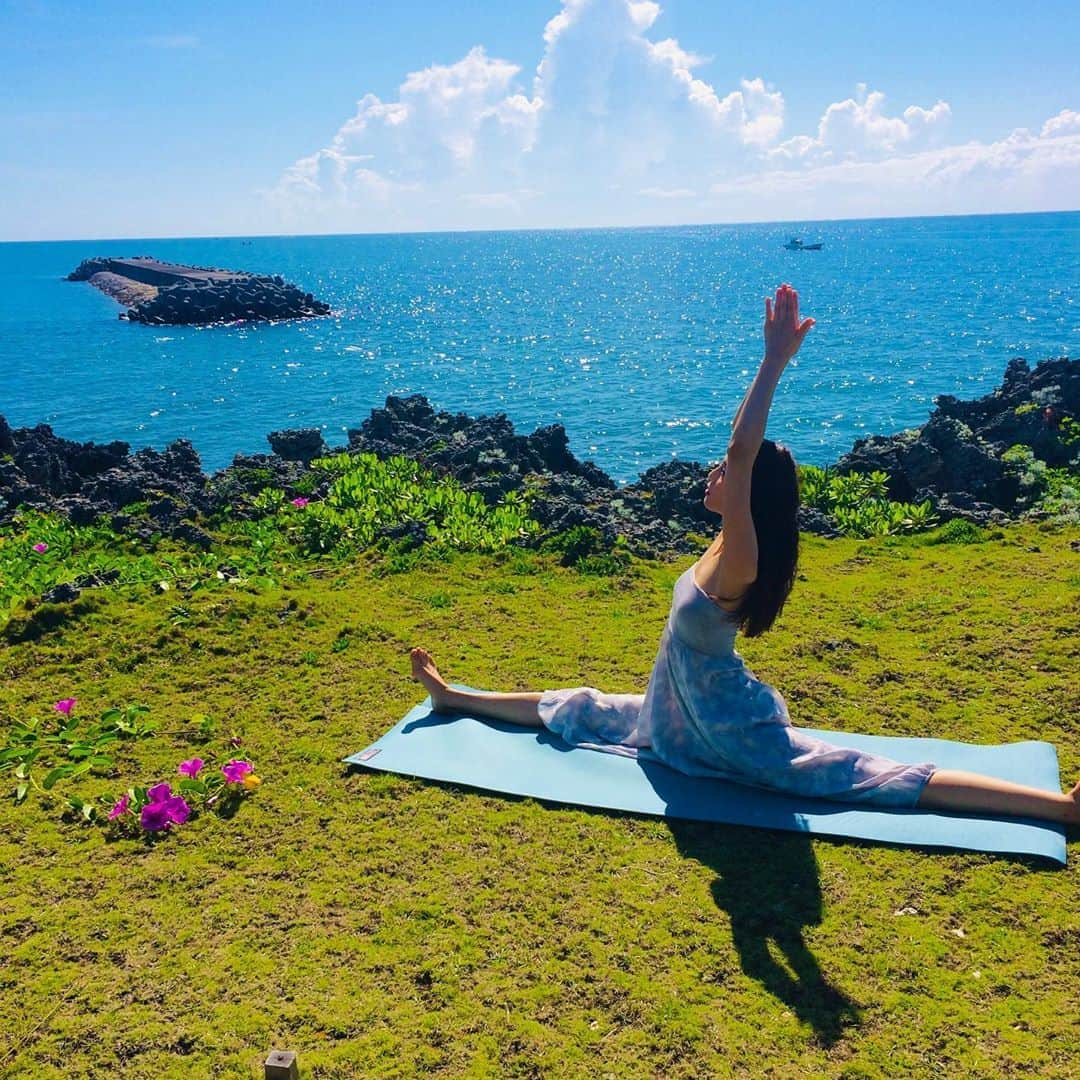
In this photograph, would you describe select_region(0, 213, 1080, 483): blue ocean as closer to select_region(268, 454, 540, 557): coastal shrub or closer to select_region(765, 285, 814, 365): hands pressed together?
select_region(268, 454, 540, 557): coastal shrub

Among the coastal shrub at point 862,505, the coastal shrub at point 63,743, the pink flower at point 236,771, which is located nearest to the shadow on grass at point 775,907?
the pink flower at point 236,771

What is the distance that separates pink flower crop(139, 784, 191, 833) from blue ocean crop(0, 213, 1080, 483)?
68.0 feet

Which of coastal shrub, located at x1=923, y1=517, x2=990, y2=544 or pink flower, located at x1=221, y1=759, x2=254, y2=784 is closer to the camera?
pink flower, located at x1=221, y1=759, x2=254, y2=784

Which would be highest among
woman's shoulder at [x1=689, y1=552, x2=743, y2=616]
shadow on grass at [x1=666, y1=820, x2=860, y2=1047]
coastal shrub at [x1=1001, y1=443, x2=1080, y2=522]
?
woman's shoulder at [x1=689, y1=552, x2=743, y2=616]

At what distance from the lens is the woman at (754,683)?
5199mm

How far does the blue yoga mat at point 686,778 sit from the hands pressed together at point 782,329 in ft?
9.10

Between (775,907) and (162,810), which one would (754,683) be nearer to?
(775,907)

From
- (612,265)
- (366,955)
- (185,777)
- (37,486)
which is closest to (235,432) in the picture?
(37,486)

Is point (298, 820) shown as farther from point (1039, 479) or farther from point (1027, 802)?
point (1039, 479)

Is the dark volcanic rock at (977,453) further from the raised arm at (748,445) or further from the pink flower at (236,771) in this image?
the pink flower at (236,771)

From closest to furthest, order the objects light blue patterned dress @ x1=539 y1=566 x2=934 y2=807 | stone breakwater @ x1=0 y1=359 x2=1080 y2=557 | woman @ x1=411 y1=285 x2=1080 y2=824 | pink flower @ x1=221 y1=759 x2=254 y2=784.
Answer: woman @ x1=411 y1=285 x2=1080 y2=824 → light blue patterned dress @ x1=539 y1=566 x2=934 y2=807 → pink flower @ x1=221 y1=759 x2=254 y2=784 → stone breakwater @ x1=0 y1=359 x2=1080 y2=557

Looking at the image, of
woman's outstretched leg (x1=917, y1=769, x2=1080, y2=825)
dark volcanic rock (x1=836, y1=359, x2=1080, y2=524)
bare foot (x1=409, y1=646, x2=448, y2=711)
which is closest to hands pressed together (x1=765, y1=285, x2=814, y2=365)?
woman's outstretched leg (x1=917, y1=769, x2=1080, y2=825)

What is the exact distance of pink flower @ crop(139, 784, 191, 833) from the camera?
608 centimetres

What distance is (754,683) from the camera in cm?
586
